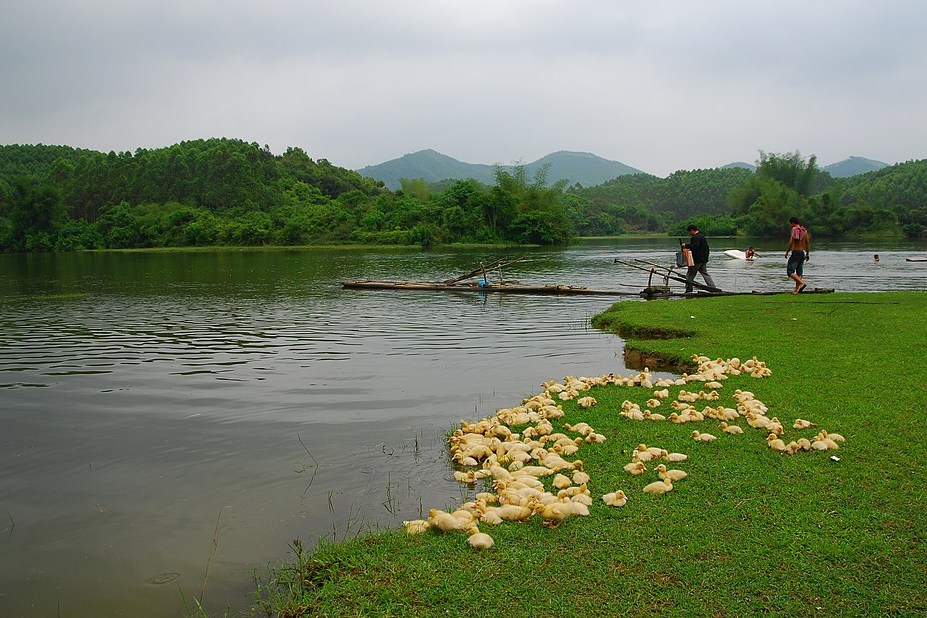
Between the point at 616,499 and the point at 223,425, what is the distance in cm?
744

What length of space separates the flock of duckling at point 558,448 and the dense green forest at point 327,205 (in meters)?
90.1

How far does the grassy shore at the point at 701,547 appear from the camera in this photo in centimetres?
510

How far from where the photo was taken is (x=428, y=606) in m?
5.25

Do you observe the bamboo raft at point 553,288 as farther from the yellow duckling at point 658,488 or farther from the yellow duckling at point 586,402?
the yellow duckling at point 658,488

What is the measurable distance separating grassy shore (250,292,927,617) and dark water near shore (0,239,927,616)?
1198mm

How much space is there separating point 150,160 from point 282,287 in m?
126

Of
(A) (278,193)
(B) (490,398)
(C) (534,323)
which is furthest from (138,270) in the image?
(A) (278,193)

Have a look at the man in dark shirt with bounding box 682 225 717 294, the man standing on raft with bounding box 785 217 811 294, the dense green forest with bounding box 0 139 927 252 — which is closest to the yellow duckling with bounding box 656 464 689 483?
the man standing on raft with bounding box 785 217 811 294

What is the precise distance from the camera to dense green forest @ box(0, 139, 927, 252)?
10700 cm

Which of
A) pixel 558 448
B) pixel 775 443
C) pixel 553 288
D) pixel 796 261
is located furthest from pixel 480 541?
pixel 553 288

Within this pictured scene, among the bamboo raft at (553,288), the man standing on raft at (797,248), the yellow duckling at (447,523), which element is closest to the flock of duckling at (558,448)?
the yellow duckling at (447,523)

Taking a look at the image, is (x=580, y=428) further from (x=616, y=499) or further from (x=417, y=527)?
(x=417, y=527)

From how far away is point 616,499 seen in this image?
6.67 m

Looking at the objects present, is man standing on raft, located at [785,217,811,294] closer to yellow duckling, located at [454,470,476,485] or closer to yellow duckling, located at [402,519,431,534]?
yellow duckling, located at [454,470,476,485]
